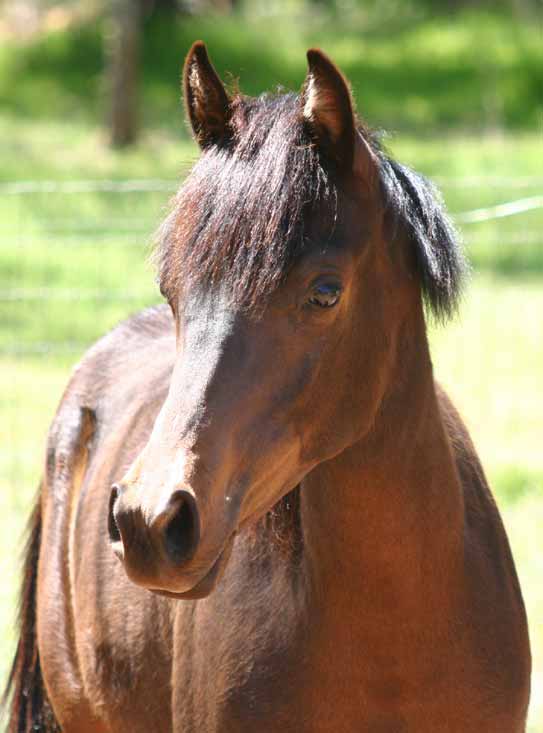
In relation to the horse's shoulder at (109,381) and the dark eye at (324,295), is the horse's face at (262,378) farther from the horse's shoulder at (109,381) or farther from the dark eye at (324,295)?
the horse's shoulder at (109,381)

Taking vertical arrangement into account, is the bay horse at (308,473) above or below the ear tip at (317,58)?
below

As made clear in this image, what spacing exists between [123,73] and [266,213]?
14.3 meters

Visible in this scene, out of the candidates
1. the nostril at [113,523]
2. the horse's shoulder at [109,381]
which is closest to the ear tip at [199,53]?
the nostril at [113,523]

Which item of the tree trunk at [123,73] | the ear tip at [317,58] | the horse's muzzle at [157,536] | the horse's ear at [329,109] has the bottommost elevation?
the horse's muzzle at [157,536]

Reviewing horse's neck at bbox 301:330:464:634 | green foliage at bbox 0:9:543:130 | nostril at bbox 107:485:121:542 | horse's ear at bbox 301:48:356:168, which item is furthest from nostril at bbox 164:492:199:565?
green foliage at bbox 0:9:543:130

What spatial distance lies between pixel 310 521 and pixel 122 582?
2.36 feet

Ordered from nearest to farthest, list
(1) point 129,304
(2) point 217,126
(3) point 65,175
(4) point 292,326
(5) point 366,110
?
(4) point 292,326 < (2) point 217,126 < (1) point 129,304 < (3) point 65,175 < (5) point 366,110

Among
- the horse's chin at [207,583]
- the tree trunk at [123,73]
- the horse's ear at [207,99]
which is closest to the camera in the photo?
the horse's chin at [207,583]

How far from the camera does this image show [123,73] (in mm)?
15859

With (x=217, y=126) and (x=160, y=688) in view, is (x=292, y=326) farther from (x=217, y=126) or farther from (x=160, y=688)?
(x=160, y=688)

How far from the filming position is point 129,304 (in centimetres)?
948

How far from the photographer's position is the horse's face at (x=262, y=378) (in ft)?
6.10

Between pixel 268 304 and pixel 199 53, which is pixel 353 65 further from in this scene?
pixel 268 304

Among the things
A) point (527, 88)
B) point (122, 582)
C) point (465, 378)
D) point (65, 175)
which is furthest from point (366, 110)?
point (122, 582)
